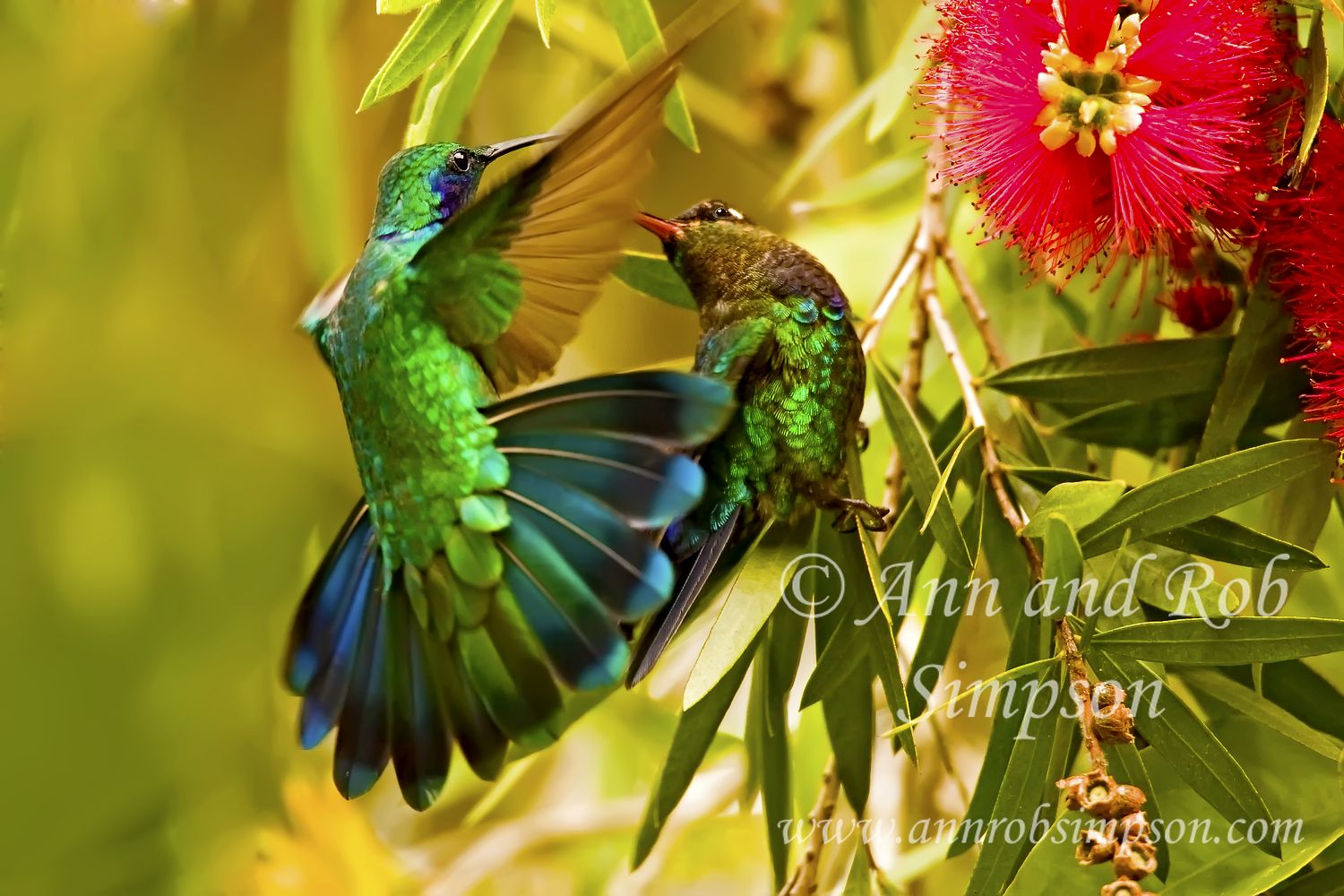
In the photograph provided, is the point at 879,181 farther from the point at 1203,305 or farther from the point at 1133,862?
the point at 1133,862

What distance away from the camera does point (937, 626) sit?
62cm

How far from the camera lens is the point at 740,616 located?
0.51m

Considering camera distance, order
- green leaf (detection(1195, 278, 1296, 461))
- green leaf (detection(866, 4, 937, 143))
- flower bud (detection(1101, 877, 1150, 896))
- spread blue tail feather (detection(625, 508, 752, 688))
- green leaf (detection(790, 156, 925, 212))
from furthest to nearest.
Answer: green leaf (detection(790, 156, 925, 212))
green leaf (detection(866, 4, 937, 143))
green leaf (detection(1195, 278, 1296, 461))
spread blue tail feather (detection(625, 508, 752, 688))
flower bud (detection(1101, 877, 1150, 896))

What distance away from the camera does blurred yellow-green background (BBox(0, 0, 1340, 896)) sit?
1.10 meters

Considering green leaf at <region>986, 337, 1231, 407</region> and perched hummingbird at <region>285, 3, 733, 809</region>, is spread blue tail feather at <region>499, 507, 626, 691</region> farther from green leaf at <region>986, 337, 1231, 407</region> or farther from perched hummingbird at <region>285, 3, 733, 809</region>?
green leaf at <region>986, 337, 1231, 407</region>

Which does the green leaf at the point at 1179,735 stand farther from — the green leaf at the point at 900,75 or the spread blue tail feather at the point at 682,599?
the green leaf at the point at 900,75

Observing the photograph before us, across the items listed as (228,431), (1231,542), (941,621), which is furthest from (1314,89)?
(228,431)

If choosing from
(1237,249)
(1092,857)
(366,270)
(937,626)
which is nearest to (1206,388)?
(1237,249)


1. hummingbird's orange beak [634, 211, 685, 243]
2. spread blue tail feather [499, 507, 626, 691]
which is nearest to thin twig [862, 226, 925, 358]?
hummingbird's orange beak [634, 211, 685, 243]

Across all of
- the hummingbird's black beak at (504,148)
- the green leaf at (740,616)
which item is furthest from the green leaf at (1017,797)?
the hummingbird's black beak at (504,148)

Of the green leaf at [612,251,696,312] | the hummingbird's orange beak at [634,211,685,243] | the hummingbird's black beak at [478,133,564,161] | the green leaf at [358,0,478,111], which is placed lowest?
the green leaf at [612,251,696,312]

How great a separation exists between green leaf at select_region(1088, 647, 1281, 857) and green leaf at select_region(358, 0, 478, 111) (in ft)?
1.29

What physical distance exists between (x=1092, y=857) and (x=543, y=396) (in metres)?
0.25

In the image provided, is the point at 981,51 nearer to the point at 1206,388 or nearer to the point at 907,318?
the point at 1206,388
